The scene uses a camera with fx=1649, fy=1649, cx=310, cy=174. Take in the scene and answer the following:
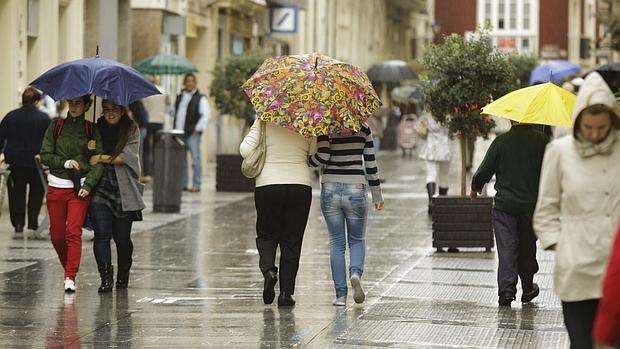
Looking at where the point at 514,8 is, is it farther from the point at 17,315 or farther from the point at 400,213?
the point at 17,315

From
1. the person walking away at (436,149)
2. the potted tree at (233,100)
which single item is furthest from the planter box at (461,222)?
the potted tree at (233,100)

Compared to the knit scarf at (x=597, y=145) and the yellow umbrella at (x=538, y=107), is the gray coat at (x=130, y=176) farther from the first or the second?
the knit scarf at (x=597, y=145)

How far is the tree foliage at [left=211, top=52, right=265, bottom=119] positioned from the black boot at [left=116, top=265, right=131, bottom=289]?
46.0ft

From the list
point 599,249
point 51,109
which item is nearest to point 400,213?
point 51,109

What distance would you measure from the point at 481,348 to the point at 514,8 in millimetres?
94707

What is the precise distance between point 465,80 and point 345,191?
19.1 ft

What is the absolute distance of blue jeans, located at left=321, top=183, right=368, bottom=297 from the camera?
40.0 feet

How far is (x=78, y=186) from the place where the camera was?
43.0 feet

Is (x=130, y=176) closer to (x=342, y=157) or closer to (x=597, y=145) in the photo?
(x=342, y=157)

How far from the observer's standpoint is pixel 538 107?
40.3 feet

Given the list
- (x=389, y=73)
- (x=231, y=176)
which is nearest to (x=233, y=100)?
(x=231, y=176)

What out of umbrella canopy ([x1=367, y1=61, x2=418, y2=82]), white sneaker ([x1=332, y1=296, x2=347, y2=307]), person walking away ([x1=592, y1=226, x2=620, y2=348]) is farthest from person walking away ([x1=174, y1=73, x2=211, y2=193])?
person walking away ([x1=592, y1=226, x2=620, y2=348])

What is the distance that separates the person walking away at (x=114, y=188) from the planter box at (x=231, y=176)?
13.9 metres

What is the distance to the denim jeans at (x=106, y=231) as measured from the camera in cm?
1310
